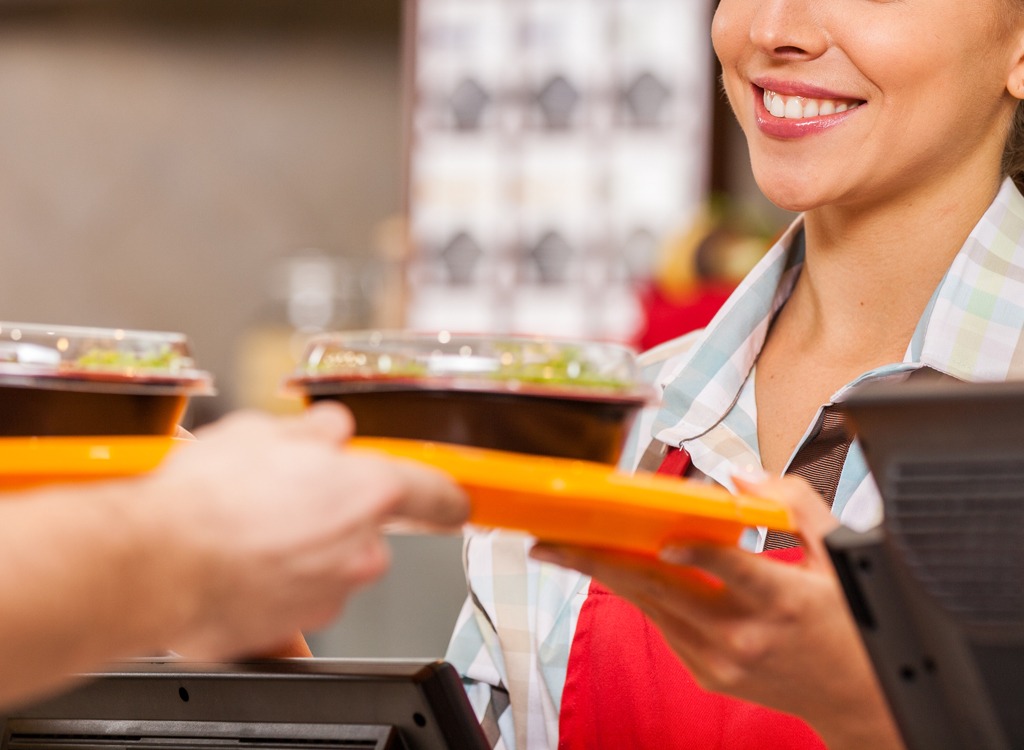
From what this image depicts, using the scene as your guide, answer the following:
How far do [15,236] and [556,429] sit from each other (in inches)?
262

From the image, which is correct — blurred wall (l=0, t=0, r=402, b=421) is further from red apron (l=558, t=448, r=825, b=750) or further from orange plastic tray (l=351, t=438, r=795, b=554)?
orange plastic tray (l=351, t=438, r=795, b=554)

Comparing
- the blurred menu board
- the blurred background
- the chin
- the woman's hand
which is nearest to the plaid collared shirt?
the chin

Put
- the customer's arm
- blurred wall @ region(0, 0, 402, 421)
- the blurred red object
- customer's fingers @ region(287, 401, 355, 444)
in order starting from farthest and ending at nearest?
blurred wall @ region(0, 0, 402, 421)
the blurred red object
customer's fingers @ region(287, 401, 355, 444)
the customer's arm

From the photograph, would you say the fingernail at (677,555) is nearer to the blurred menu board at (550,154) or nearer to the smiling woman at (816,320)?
the smiling woman at (816,320)

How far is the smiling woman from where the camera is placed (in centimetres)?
125

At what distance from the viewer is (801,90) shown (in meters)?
1.32

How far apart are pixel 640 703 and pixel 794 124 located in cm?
59

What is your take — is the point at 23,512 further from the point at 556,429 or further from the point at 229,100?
the point at 229,100

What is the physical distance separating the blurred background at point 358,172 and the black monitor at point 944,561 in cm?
262

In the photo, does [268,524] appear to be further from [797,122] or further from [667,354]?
[667,354]

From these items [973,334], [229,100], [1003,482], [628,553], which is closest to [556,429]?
[628,553]

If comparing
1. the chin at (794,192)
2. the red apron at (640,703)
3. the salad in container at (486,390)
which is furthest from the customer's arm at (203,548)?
the chin at (794,192)

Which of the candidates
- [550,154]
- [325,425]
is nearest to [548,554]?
[325,425]

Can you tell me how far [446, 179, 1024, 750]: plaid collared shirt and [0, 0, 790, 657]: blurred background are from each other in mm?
1854
